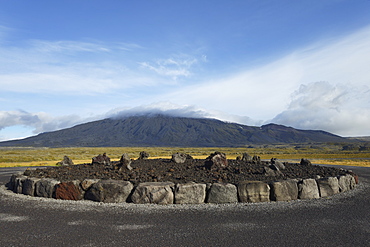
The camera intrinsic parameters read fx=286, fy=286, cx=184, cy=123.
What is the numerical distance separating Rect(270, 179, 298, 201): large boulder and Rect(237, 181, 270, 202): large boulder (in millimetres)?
255

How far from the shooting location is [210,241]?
20.6ft

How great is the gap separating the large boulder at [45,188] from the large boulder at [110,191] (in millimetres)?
1811

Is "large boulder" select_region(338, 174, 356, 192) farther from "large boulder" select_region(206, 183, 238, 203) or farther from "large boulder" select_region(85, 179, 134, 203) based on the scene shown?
"large boulder" select_region(85, 179, 134, 203)

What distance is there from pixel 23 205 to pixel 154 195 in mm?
4576

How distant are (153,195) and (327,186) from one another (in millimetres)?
6952

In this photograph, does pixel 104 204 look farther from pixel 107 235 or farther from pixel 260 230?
pixel 260 230

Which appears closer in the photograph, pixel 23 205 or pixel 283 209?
pixel 283 209

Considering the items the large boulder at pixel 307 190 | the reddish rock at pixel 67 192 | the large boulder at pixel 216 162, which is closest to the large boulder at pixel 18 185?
the reddish rock at pixel 67 192

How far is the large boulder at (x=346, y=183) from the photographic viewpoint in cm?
1219

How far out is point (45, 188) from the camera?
37.3 feet

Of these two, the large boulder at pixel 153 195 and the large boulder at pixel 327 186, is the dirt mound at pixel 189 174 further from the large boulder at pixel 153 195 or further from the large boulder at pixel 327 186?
the large boulder at pixel 153 195

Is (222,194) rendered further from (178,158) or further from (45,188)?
(178,158)

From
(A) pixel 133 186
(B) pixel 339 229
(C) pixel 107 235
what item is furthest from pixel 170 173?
(B) pixel 339 229

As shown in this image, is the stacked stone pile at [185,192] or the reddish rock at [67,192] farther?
the reddish rock at [67,192]
